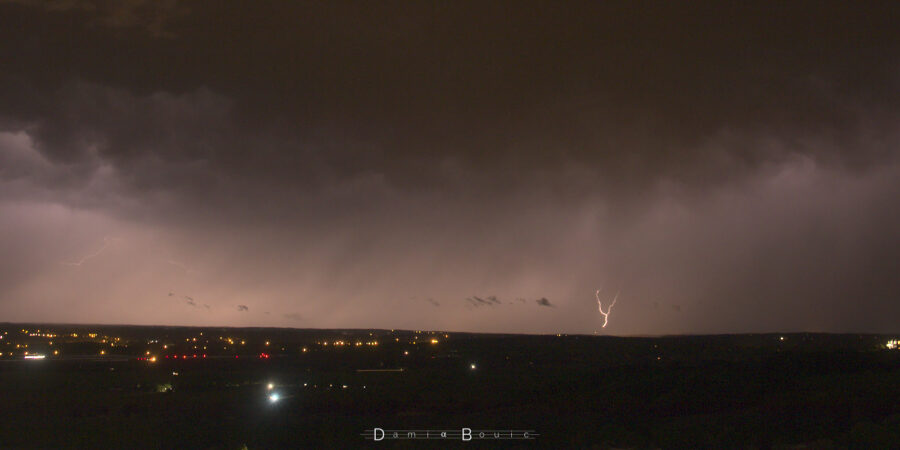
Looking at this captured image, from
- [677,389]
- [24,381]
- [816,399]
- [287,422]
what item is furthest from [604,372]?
[24,381]

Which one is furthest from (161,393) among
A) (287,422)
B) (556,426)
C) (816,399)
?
(816,399)

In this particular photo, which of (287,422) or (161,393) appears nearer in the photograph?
(287,422)

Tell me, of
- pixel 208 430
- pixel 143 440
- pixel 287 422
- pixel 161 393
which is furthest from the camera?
pixel 161 393

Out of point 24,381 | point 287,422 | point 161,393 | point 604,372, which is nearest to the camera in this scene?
point 287,422

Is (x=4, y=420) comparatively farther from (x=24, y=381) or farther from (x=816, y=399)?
(x=816, y=399)

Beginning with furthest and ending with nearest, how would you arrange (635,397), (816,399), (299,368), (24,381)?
(299,368)
(24,381)
(635,397)
(816,399)

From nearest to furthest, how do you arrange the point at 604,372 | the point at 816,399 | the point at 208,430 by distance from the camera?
the point at 208,430 < the point at 816,399 < the point at 604,372

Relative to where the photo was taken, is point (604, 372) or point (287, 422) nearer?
point (287, 422)

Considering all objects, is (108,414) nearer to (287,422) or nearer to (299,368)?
(287,422)
